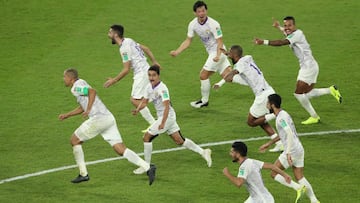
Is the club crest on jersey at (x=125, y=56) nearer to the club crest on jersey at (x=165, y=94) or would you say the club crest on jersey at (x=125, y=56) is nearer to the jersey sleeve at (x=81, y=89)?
the club crest on jersey at (x=165, y=94)

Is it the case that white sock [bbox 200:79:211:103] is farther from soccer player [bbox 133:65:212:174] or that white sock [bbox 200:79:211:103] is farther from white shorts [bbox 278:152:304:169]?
white shorts [bbox 278:152:304:169]

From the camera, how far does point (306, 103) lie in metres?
25.8

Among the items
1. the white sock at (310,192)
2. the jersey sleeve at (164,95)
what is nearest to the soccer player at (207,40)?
the jersey sleeve at (164,95)

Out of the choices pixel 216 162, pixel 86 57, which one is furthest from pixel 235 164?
pixel 86 57

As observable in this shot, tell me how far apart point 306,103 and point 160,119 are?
435cm

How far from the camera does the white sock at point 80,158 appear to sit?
2255cm

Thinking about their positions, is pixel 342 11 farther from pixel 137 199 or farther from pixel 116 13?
pixel 137 199

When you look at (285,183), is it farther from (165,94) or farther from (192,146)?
(165,94)

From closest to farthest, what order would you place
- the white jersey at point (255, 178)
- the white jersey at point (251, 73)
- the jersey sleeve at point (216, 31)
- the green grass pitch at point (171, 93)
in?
the white jersey at point (255, 178)
the green grass pitch at point (171, 93)
the white jersey at point (251, 73)
the jersey sleeve at point (216, 31)

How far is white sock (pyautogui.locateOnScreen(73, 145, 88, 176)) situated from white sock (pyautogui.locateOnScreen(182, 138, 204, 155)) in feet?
7.11

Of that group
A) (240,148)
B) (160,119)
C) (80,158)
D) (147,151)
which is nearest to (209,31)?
(160,119)

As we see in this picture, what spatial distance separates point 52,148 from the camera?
2509 cm

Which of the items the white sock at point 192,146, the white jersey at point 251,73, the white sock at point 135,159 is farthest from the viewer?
the white jersey at point 251,73

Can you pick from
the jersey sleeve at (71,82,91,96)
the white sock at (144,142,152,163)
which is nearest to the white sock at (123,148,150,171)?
the white sock at (144,142,152,163)
